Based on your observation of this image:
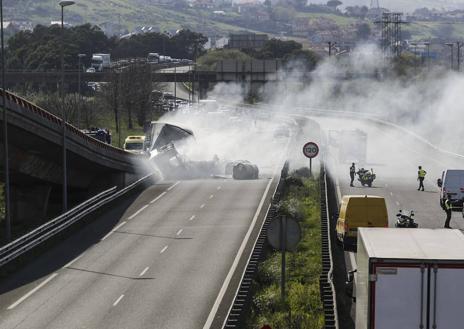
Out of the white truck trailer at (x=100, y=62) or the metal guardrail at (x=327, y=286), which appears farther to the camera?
the white truck trailer at (x=100, y=62)

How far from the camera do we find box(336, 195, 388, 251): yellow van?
38844 millimetres

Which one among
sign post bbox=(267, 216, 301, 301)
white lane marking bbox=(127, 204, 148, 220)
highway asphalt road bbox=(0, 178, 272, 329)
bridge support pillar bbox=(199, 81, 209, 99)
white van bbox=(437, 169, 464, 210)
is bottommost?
bridge support pillar bbox=(199, 81, 209, 99)

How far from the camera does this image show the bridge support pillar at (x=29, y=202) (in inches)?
2359

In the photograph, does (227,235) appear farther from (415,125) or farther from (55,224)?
(415,125)

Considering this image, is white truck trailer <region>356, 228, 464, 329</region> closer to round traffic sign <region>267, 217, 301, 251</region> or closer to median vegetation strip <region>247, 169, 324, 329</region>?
round traffic sign <region>267, 217, 301, 251</region>

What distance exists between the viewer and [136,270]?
3722cm

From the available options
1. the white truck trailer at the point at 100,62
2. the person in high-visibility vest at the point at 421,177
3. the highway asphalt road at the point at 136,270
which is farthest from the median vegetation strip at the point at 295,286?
the white truck trailer at the point at 100,62

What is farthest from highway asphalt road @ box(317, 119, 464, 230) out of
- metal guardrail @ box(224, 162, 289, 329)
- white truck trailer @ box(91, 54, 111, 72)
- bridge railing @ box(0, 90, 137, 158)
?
white truck trailer @ box(91, 54, 111, 72)

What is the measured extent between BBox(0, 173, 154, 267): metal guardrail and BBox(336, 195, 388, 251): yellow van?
10212mm

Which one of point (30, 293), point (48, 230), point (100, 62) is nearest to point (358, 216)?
point (30, 293)

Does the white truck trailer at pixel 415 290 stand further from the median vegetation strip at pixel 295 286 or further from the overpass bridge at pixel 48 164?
the overpass bridge at pixel 48 164

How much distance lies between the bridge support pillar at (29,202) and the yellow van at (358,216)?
2420cm

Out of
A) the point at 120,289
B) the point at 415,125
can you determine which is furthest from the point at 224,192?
the point at 415,125

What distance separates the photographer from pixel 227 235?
44.8m
